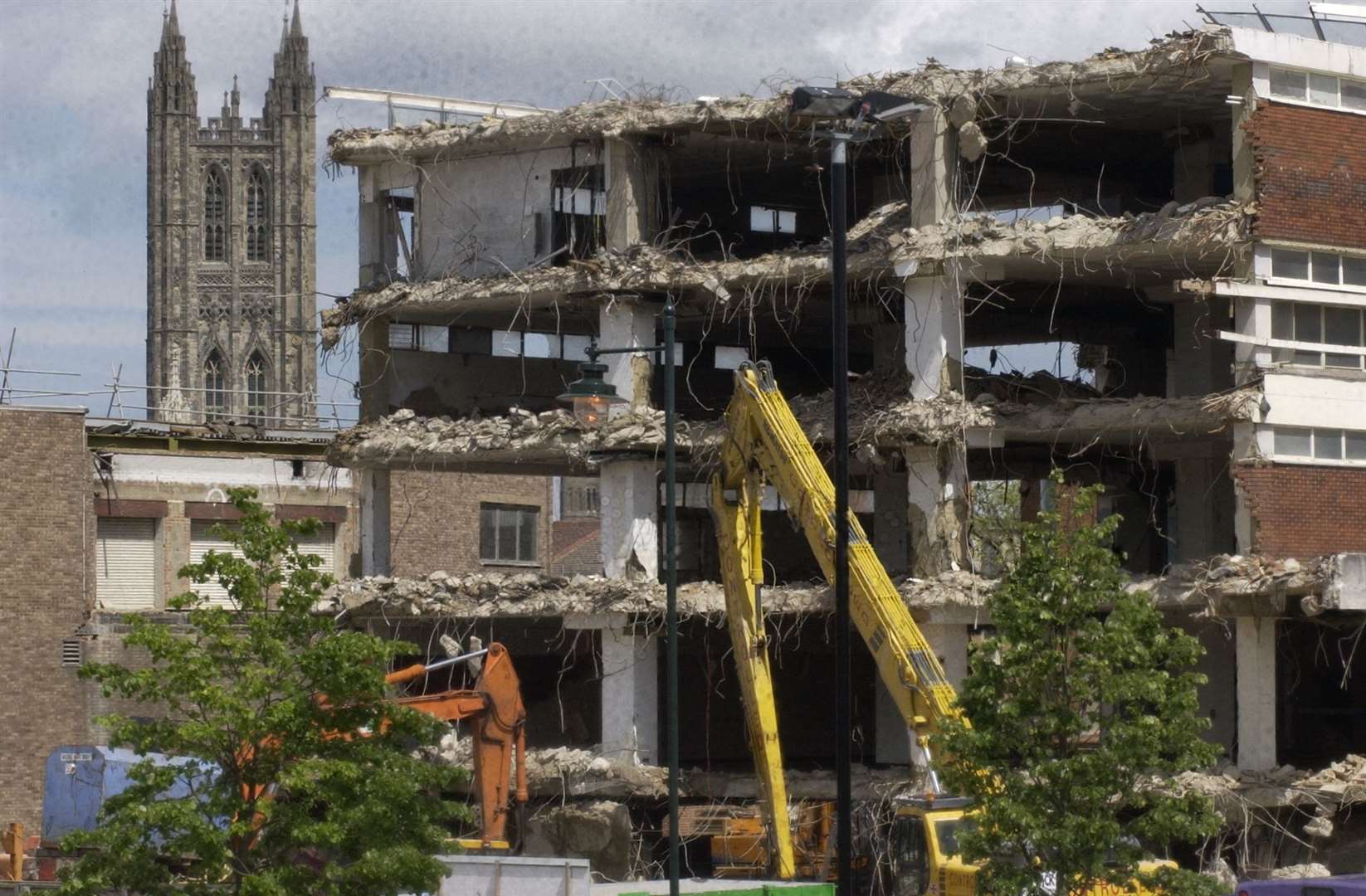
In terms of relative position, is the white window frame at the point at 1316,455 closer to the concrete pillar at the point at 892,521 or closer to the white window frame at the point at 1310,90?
the white window frame at the point at 1310,90

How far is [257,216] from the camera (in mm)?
156250

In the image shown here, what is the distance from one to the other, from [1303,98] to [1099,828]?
16.0 meters

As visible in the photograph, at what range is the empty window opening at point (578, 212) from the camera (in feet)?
122

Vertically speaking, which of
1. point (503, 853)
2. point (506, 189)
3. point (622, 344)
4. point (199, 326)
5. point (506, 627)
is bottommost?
point (503, 853)

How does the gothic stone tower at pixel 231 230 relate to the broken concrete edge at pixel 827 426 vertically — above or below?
above

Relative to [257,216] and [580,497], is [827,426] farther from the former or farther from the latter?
[257,216]

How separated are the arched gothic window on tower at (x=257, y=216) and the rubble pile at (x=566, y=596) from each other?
122m

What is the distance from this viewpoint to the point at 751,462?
97.7 feet

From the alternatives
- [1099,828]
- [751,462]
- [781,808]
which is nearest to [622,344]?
[751,462]

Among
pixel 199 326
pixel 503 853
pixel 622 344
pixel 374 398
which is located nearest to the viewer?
pixel 503 853

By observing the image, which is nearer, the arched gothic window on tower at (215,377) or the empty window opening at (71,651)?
the empty window opening at (71,651)

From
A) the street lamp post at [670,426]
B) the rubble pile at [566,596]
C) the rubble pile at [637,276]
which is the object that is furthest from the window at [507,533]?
the street lamp post at [670,426]

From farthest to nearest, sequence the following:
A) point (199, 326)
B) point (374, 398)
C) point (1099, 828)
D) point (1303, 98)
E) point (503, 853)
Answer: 1. point (199, 326)
2. point (374, 398)
3. point (1303, 98)
4. point (503, 853)
5. point (1099, 828)

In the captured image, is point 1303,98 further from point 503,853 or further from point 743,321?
point 503,853
